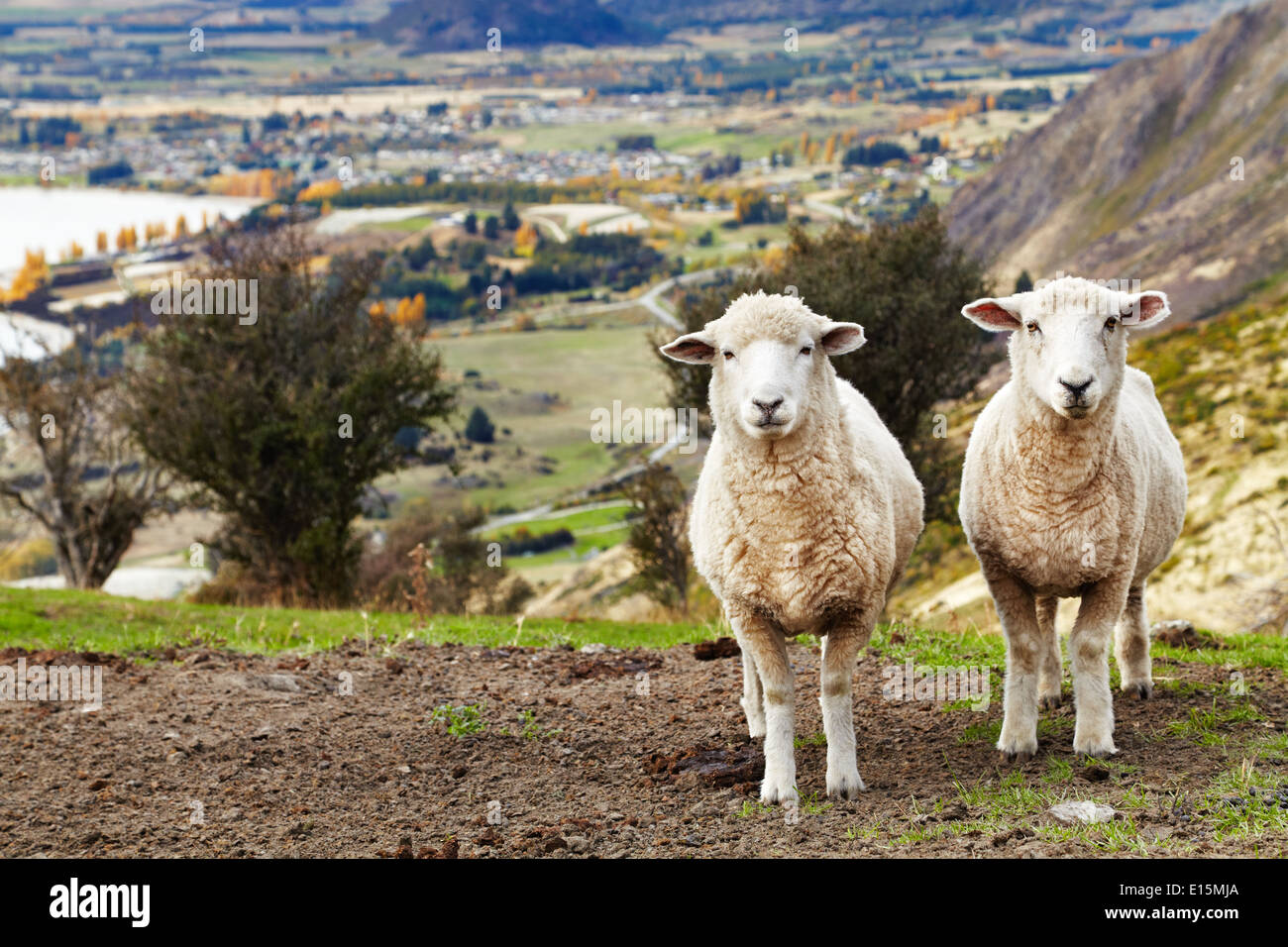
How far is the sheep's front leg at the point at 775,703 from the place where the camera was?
8016 millimetres

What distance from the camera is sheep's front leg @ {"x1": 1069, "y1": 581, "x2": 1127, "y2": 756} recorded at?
847cm

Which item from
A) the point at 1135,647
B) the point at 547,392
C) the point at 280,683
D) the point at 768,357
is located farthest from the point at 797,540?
the point at 547,392

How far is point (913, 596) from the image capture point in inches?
1500

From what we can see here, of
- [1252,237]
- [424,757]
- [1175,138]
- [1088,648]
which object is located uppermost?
[1175,138]

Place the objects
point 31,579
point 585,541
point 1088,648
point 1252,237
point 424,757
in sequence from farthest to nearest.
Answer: point 585,541 < point 1252,237 < point 31,579 < point 424,757 < point 1088,648

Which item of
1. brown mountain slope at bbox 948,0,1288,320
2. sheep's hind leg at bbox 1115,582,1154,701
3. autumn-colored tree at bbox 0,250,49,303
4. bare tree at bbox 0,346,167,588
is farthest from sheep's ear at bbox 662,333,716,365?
autumn-colored tree at bbox 0,250,49,303

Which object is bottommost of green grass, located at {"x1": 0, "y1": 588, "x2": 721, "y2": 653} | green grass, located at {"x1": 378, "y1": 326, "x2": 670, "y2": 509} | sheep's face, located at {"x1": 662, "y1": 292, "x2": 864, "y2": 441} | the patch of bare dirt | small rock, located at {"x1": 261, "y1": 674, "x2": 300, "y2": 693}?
green grass, located at {"x1": 378, "y1": 326, "x2": 670, "y2": 509}

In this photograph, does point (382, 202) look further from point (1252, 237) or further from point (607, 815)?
point (607, 815)

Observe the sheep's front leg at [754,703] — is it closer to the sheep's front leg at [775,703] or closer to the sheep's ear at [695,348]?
the sheep's front leg at [775,703]

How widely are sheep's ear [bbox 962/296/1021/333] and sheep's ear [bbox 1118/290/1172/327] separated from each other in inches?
27.6

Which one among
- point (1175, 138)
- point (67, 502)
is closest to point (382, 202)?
point (1175, 138)

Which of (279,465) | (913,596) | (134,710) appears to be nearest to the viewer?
(134,710)

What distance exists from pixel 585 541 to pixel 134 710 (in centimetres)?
7948

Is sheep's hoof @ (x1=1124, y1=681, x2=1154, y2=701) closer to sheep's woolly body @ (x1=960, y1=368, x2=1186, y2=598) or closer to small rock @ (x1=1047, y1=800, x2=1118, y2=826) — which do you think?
sheep's woolly body @ (x1=960, y1=368, x2=1186, y2=598)
